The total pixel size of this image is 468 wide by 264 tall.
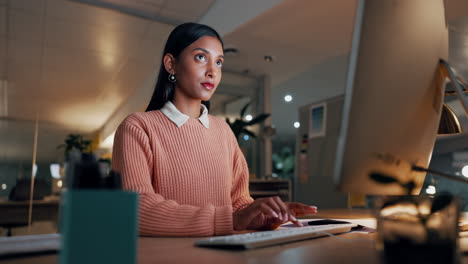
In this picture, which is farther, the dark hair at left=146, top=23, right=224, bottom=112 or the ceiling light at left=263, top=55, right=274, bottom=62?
the ceiling light at left=263, top=55, right=274, bottom=62

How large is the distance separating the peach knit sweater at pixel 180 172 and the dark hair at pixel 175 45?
0.07 m

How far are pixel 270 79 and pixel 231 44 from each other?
1.25 m

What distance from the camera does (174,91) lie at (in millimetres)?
1110

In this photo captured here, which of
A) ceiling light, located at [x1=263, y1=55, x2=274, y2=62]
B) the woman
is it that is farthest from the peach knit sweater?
ceiling light, located at [x1=263, y1=55, x2=274, y2=62]

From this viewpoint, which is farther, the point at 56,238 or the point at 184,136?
the point at 184,136

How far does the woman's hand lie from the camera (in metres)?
0.68

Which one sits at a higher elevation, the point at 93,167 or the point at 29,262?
the point at 93,167

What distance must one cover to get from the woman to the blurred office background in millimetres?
1314

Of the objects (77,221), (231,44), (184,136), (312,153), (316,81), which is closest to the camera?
(77,221)

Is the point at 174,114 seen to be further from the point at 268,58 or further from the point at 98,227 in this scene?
the point at 268,58

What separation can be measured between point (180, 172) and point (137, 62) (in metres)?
3.66

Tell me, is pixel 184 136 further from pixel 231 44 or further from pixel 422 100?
pixel 231 44

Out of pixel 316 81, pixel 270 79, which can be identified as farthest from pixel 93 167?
pixel 316 81

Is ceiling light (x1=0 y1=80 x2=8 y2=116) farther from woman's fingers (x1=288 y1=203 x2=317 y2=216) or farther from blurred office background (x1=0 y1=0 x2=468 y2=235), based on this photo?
woman's fingers (x1=288 y1=203 x2=317 y2=216)
